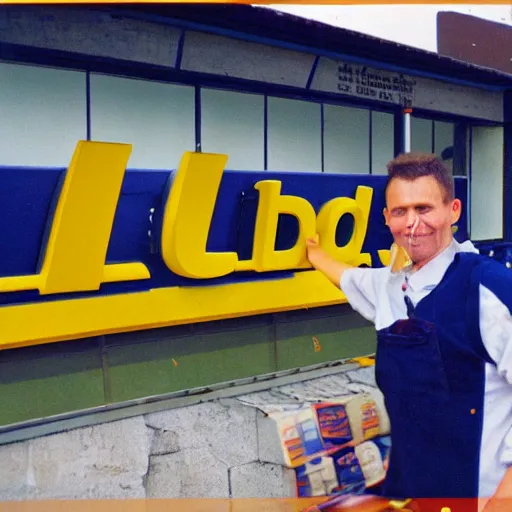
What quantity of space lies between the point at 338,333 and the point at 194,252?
1.23m

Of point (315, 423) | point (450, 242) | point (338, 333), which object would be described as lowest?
point (315, 423)

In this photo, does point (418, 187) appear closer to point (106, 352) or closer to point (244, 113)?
point (244, 113)

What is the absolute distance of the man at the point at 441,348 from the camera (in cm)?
233

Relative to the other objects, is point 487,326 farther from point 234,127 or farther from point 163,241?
point 234,127

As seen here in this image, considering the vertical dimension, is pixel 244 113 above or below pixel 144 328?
above

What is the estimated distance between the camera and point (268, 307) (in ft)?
12.0

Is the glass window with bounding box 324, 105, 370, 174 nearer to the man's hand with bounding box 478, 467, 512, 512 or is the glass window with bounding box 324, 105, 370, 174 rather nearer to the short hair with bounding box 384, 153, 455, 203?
the short hair with bounding box 384, 153, 455, 203

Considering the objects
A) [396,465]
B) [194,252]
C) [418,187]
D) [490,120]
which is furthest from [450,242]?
[490,120]

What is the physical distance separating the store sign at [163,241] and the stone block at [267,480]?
2.79 ft

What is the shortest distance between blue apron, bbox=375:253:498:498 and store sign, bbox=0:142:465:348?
39.8 inches

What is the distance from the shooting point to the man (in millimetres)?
2332

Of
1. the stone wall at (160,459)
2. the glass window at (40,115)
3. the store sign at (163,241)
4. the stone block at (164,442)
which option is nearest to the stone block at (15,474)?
the stone wall at (160,459)

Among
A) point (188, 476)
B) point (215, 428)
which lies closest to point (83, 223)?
point (215, 428)

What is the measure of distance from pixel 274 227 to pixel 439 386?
1301 mm
